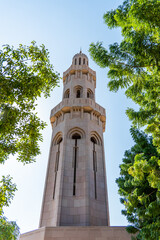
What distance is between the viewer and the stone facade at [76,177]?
1606cm

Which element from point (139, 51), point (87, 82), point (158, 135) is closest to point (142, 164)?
point (158, 135)

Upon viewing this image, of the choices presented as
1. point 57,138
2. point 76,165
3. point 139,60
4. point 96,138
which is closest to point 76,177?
point 76,165

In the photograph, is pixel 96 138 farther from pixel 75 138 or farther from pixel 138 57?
pixel 138 57

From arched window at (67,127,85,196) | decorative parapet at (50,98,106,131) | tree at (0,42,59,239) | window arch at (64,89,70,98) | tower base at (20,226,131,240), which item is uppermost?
window arch at (64,89,70,98)

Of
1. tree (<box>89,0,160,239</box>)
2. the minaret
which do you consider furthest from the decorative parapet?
tree (<box>89,0,160,239</box>)

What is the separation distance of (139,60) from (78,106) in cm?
1539

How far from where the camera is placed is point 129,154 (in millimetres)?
14703

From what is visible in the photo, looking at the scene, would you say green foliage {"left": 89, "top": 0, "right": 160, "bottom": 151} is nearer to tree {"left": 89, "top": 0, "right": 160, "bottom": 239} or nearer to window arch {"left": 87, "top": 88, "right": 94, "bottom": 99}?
tree {"left": 89, "top": 0, "right": 160, "bottom": 239}

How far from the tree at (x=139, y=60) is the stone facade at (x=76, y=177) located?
8.72 m

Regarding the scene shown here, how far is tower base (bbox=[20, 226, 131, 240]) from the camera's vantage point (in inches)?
613

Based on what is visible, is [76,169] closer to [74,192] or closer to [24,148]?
[74,192]

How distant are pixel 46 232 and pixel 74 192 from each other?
17.1 ft

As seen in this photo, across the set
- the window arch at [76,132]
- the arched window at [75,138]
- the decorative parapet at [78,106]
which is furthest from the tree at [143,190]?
the decorative parapet at [78,106]

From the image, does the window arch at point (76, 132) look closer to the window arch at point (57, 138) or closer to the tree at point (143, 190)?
the window arch at point (57, 138)
